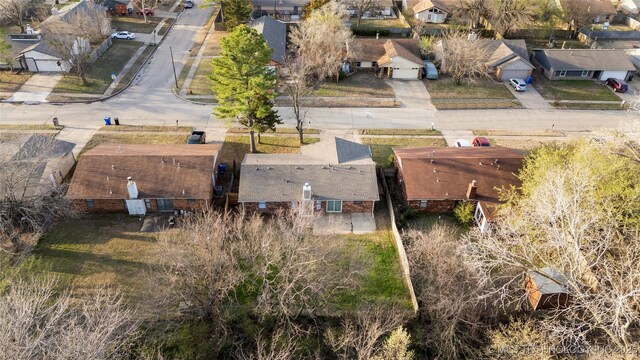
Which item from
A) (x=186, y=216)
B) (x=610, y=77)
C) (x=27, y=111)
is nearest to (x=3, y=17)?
(x=27, y=111)

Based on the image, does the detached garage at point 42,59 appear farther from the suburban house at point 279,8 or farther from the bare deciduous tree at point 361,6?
the bare deciduous tree at point 361,6

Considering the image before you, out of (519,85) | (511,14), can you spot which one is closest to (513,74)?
(519,85)

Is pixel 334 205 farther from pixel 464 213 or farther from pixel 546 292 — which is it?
pixel 546 292

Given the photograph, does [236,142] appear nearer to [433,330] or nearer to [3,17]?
[433,330]

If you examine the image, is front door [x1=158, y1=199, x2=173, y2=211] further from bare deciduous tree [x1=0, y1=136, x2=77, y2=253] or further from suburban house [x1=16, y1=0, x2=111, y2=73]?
suburban house [x1=16, y1=0, x2=111, y2=73]

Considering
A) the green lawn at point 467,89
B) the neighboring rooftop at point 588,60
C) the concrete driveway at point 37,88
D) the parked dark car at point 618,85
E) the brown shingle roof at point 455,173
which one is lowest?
the green lawn at point 467,89

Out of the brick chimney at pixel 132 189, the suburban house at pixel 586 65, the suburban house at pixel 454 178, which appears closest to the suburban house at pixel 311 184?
the suburban house at pixel 454 178
